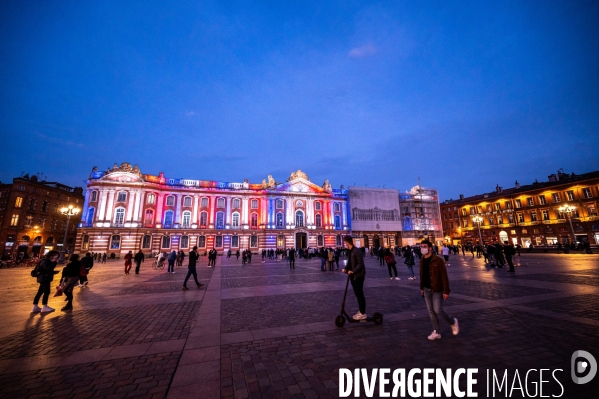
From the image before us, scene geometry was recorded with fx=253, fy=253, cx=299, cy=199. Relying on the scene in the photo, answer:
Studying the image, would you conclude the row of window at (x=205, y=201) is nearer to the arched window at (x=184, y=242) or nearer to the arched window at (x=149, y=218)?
the arched window at (x=149, y=218)

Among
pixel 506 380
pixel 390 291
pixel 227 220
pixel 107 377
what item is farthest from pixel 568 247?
pixel 227 220

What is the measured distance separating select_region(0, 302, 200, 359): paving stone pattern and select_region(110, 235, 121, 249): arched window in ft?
131

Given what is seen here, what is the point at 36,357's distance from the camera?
423 cm

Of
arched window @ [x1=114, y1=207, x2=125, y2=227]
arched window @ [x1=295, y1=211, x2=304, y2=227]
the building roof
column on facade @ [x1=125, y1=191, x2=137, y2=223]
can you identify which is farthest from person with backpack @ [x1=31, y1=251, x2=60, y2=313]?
the building roof

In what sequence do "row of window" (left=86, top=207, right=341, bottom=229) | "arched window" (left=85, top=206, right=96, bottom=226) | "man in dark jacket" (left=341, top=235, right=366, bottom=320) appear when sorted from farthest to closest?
"row of window" (left=86, top=207, right=341, bottom=229)
"arched window" (left=85, top=206, right=96, bottom=226)
"man in dark jacket" (left=341, top=235, right=366, bottom=320)

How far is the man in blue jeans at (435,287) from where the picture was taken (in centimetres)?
469

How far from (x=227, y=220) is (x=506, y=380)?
1857 inches

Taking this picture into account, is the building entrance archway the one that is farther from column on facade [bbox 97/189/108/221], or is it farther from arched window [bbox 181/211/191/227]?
column on facade [bbox 97/189/108/221]

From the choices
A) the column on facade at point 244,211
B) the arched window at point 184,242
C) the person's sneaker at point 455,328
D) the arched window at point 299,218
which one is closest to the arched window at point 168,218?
the arched window at point 184,242

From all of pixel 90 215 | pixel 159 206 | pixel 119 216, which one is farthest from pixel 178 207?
pixel 90 215

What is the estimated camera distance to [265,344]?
15.1 ft

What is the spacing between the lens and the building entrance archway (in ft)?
164

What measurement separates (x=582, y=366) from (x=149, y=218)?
4943cm

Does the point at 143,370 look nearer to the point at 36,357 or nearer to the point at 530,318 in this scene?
the point at 36,357
